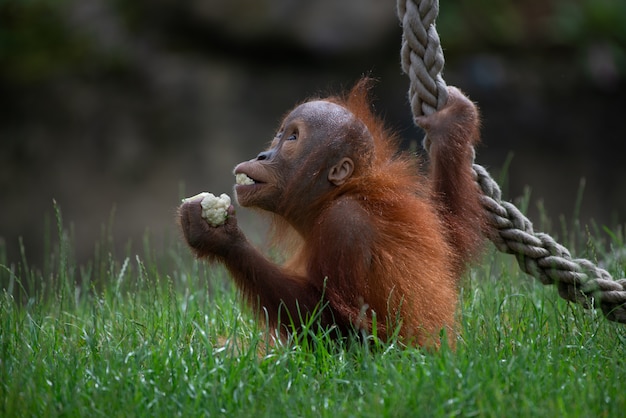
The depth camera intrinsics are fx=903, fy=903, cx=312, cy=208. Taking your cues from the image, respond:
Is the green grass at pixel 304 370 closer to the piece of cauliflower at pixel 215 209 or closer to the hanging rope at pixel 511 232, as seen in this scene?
the hanging rope at pixel 511 232

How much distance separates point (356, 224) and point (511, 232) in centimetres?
85

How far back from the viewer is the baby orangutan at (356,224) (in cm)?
379

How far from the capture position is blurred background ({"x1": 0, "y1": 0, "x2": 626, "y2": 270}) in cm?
1042

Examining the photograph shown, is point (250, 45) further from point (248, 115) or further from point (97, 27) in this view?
point (97, 27)

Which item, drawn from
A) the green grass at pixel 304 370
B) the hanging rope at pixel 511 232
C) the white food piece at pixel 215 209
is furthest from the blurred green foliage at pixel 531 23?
the white food piece at pixel 215 209

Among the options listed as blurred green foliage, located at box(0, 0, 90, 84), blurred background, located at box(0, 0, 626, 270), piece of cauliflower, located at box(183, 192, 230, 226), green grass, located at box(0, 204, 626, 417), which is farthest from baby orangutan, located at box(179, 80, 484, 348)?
blurred green foliage, located at box(0, 0, 90, 84)

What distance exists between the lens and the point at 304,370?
345 centimetres

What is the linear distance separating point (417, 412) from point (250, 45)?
850cm

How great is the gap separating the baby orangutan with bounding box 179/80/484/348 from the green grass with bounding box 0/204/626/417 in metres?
0.17

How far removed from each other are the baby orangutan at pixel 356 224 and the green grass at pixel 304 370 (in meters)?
0.17

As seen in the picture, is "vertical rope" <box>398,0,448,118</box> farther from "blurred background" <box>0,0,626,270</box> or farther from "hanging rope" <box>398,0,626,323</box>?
"blurred background" <box>0,0,626,270</box>

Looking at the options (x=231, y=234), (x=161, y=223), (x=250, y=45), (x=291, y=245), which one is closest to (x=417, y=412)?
(x=231, y=234)

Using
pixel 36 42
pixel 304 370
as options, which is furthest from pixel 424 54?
pixel 36 42

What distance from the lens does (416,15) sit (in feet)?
13.5
